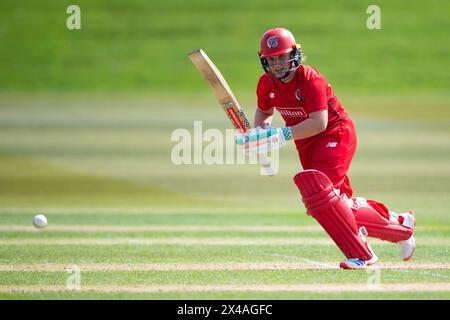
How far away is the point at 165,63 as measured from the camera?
26.4 m

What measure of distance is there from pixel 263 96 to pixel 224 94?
1.07 ft

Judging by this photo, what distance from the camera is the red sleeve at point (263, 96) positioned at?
19.9ft

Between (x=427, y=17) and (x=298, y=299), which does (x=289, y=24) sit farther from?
(x=298, y=299)

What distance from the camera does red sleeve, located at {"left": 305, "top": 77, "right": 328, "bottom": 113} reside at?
5.72 m

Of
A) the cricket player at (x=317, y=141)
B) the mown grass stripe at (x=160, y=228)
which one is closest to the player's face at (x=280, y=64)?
the cricket player at (x=317, y=141)

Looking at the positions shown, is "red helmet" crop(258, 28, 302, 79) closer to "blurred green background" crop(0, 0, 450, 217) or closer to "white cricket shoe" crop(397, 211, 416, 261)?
"white cricket shoe" crop(397, 211, 416, 261)

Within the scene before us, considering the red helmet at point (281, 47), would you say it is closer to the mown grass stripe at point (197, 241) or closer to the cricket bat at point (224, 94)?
the cricket bat at point (224, 94)

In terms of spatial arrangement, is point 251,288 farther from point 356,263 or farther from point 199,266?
point 199,266

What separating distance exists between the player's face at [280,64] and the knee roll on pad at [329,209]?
0.66 meters

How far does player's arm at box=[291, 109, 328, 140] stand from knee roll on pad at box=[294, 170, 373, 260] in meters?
0.24

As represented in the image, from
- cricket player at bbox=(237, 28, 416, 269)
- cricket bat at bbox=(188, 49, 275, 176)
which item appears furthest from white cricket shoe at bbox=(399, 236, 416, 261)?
cricket bat at bbox=(188, 49, 275, 176)
